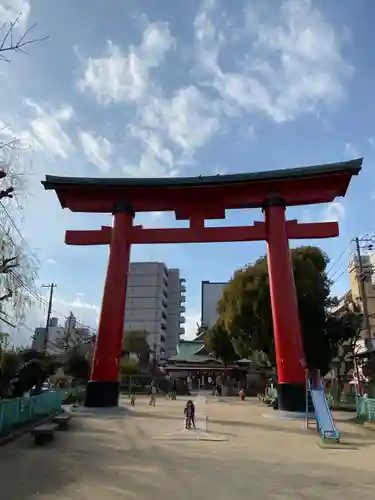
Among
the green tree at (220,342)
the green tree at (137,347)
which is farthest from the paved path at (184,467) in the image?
the green tree at (137,347)

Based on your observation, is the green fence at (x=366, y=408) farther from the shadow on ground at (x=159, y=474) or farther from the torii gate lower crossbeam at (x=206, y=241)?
the shadow on ground at (x=159, y=474)

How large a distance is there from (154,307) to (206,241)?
209 feet

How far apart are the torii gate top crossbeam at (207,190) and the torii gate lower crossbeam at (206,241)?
752 millimetres

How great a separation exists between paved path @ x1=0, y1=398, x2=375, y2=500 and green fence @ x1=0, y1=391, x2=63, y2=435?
2.84 ft

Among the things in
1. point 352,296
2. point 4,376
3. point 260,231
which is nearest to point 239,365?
point 352,296

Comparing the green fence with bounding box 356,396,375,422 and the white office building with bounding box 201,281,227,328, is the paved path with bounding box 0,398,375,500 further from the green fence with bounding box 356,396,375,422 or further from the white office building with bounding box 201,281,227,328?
the white office building with bounding box 201,281,227,328

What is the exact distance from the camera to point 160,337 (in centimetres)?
8181

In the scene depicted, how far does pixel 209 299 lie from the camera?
73.7 metres

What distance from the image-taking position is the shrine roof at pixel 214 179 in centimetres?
1884

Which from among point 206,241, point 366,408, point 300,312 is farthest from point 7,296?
point 300,312

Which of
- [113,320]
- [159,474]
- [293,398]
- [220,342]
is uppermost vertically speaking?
[220,342]

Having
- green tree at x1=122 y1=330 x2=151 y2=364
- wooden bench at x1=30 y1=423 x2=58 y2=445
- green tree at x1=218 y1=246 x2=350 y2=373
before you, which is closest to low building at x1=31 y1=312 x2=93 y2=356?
green tree at x1=122 y1=330 x2=151 y2=364

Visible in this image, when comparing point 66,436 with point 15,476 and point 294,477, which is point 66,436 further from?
point 294,477

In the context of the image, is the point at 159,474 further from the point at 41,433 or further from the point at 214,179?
the point at 214,179
